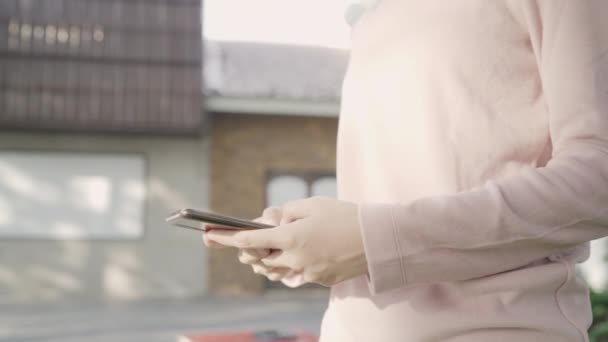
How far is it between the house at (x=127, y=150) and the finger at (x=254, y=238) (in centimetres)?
890

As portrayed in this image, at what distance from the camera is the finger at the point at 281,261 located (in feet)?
2.25

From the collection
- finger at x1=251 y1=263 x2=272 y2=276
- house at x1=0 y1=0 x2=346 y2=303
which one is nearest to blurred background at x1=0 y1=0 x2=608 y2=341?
house at x1=0 y1=0 x2=346 y2=303

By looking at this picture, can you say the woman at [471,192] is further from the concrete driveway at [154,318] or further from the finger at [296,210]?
the concrete driveway at [154,318]

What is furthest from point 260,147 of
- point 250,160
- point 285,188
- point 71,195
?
point 71,195

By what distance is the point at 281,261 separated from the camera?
702mm

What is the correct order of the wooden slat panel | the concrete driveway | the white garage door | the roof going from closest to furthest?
the concrete driveway
the wooden slat panel
the white garage door
the roof

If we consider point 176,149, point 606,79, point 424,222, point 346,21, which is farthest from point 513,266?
point 176,149

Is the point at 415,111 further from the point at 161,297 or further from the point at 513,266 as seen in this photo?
the point at 161,297

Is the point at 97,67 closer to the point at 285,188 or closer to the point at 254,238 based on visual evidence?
the point at 285,188

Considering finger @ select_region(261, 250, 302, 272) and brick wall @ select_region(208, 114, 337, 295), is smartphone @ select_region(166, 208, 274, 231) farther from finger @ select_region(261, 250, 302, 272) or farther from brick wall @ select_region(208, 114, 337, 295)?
brick wall @ select_region(208, 114, 337, 295)

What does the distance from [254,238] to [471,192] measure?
0.24m

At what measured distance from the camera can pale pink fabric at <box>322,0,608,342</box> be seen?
0.65 meters

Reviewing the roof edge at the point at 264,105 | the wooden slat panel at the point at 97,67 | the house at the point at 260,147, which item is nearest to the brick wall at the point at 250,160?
the house at the point at 260,147

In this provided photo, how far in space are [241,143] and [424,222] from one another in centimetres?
994
